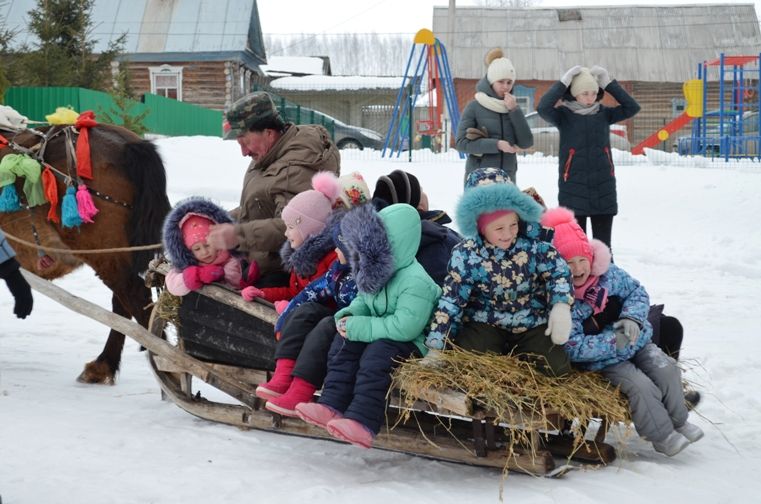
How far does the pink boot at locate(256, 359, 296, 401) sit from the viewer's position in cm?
384

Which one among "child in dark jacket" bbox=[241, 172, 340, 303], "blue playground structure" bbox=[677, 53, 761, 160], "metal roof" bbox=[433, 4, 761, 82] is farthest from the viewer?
"metal roof" bbox=[433, 4, 761, 82]

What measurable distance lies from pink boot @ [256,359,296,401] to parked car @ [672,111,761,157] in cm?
1556

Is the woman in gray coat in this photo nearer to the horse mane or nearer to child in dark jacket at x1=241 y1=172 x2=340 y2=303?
the horse mane

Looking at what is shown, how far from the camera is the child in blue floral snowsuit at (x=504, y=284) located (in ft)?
11.6

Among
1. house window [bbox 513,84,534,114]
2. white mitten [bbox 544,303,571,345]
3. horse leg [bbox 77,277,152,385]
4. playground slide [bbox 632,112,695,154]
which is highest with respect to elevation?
house window [bbox 513,84,534,114]

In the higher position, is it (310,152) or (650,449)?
(310,152)

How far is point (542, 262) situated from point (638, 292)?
56 cm

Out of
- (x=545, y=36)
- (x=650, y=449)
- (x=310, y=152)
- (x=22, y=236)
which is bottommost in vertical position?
(x=650, y=449)

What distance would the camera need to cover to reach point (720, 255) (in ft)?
31.4

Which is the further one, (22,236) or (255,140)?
(22,236)

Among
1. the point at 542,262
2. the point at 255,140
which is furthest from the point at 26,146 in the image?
the point at 542,262

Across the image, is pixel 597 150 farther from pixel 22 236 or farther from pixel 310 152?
pixel 22 236

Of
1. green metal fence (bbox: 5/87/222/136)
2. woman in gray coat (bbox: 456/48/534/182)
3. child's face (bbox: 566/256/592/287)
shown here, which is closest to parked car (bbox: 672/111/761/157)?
green metal fence (bbox: 5/87/222/136)

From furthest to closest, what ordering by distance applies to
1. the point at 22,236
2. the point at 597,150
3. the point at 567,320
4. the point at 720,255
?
1. the point at 720,255
2. the point at 597,150
3. the point at 22,236
4. the point at 567,320
